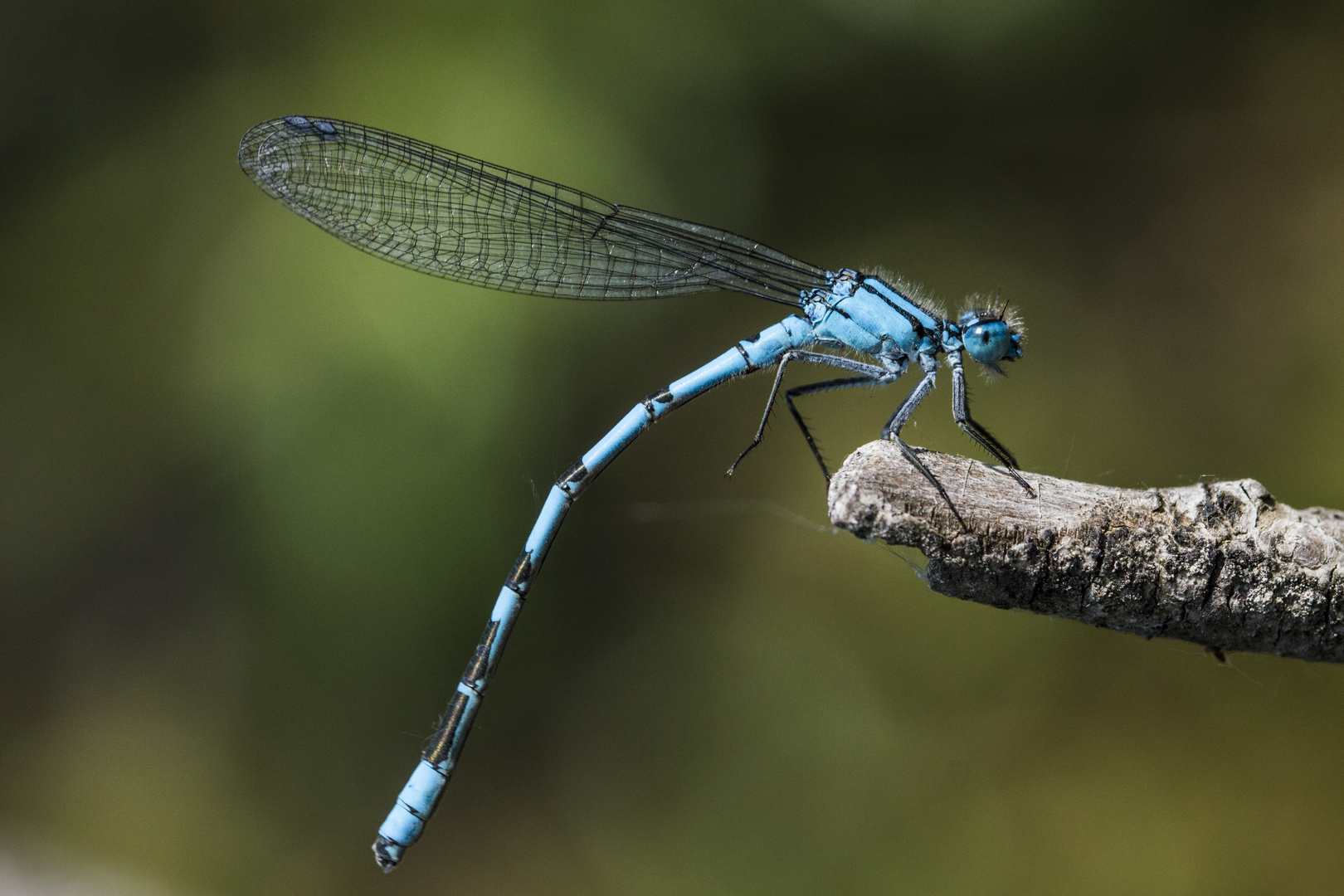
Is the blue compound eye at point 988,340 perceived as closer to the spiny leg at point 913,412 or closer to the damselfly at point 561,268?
the damselfly at point 561,268

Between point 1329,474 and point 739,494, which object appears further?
point 739,494

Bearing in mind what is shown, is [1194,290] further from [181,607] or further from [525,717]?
[181,607]

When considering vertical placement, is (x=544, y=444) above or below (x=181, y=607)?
above

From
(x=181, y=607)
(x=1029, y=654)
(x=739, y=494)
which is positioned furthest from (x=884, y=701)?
(x=181, y=607)

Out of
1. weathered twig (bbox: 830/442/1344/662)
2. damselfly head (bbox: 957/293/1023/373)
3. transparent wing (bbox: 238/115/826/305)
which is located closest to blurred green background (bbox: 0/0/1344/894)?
transparent wing (bbox: 238/115/826/305)

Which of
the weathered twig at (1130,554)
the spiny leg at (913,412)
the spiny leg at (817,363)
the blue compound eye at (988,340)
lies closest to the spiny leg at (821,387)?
the spiny leg at (817,363)

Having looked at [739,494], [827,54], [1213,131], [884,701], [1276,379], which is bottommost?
[884,701]

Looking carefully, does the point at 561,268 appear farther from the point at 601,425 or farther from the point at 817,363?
the point at 817,363
